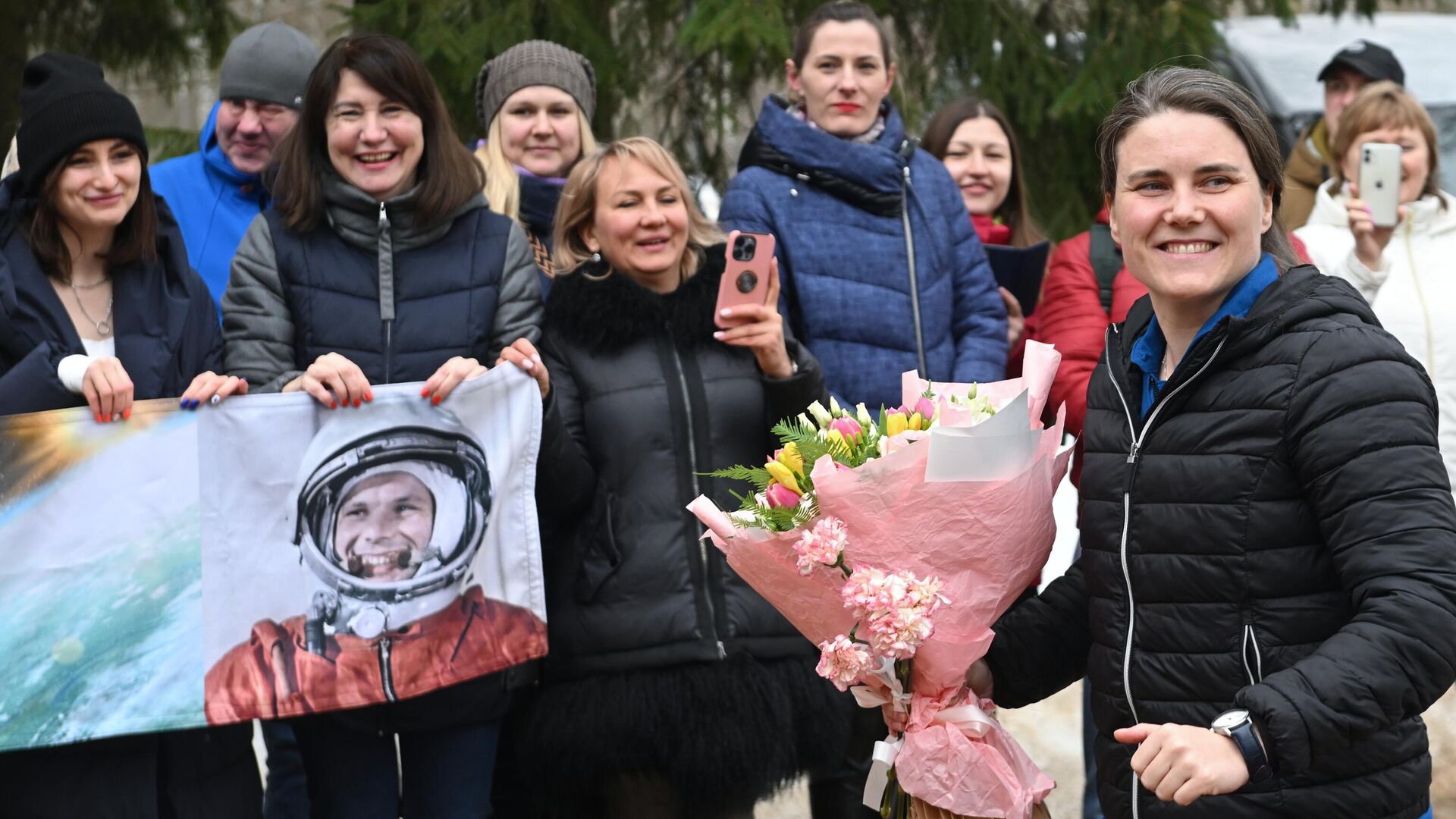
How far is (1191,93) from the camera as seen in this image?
102 inches

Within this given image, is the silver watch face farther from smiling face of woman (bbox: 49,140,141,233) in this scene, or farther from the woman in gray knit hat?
the woman in gray knit hat

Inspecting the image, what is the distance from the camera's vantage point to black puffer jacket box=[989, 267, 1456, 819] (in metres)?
2.26

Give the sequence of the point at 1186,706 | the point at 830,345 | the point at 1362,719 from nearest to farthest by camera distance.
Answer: the point at 1362,719 → the point at 1186,706 → the point at 830,345

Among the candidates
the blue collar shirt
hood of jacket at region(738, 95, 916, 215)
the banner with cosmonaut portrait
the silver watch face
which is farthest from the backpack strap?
the silver watch face

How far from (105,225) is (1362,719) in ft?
10.3

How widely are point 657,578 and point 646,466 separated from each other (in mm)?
294

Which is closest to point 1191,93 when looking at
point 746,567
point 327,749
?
point 746,567

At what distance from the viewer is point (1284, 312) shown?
250 centimetres

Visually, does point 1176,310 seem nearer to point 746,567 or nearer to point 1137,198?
point 1137,198

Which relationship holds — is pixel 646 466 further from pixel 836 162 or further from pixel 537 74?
pixel 537 74

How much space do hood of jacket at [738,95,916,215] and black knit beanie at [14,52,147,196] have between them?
6.22ft

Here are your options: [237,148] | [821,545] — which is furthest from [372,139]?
[821,545]

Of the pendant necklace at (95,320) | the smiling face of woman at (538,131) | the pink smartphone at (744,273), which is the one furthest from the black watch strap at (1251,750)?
the smiling face of woman at (538,131)

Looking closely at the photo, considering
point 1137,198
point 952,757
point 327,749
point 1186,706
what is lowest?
point 327,749
